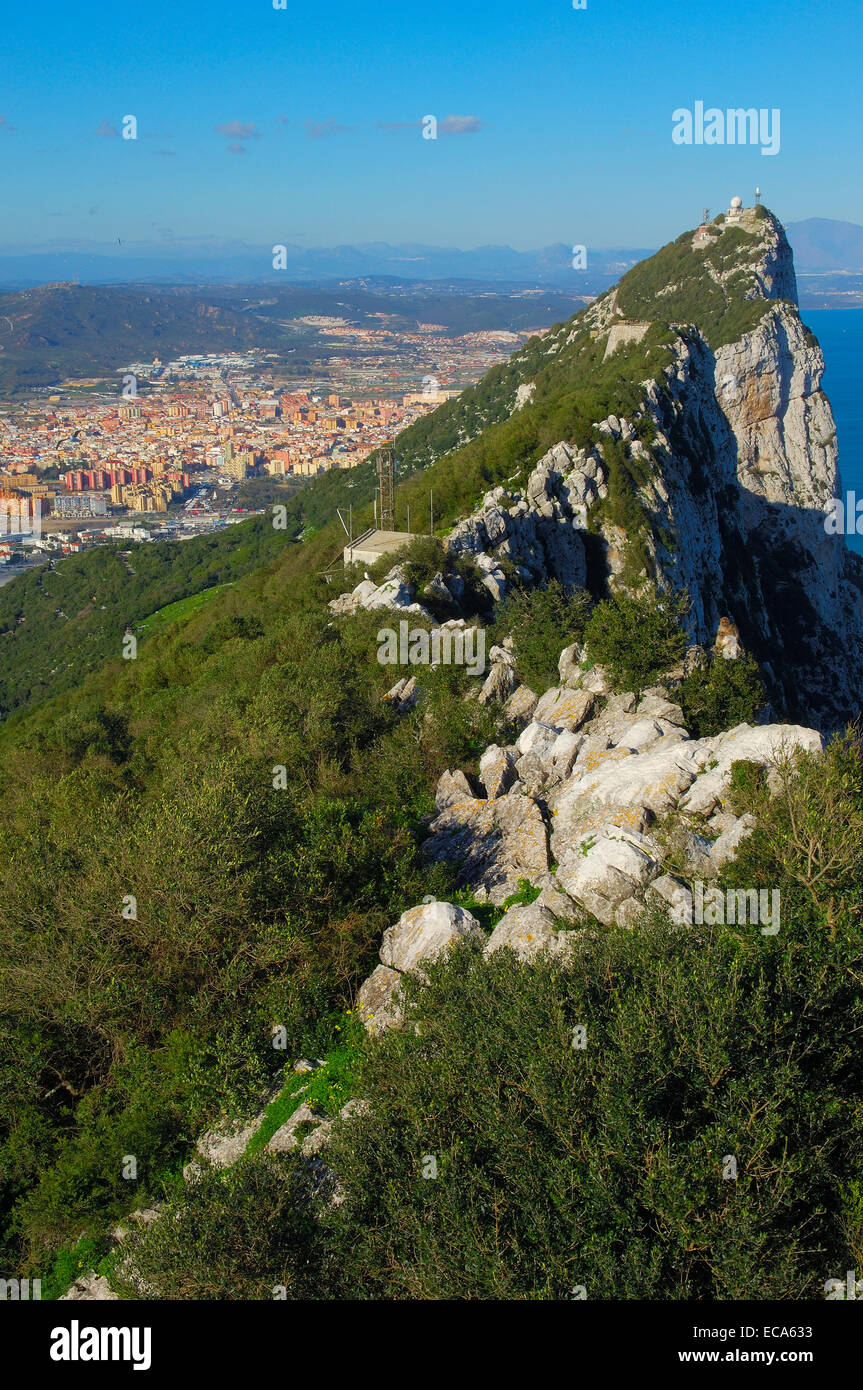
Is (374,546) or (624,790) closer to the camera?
(624,790)

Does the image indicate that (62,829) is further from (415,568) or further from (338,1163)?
(415,568)

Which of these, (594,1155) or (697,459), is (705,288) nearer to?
(697,459)

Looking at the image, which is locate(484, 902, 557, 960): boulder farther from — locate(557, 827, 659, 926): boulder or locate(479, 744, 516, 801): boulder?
locate(479, 744, 516, 801): boulder

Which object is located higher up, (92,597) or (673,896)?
(92,597)

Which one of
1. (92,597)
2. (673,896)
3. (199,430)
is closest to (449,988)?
(673,896)

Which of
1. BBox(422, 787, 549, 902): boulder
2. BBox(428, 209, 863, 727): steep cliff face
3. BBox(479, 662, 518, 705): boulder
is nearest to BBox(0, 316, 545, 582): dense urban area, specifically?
BBox(428, 209, 863, 727): steep cliff face
